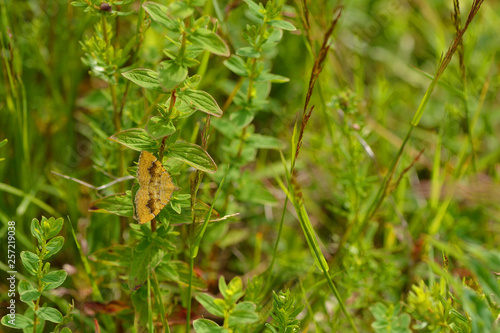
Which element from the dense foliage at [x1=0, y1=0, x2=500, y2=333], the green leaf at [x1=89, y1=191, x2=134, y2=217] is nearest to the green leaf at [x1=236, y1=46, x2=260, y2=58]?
the dense foliage at [x1=0, y1=0, x2=500, y2=333]

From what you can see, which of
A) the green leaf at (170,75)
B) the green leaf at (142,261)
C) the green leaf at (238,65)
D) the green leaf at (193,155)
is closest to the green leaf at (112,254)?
the green leaf at (142,261)

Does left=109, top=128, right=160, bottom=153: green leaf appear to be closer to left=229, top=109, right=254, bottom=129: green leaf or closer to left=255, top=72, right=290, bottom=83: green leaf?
left=229, top=109, right=254, bottom=129: green leaf

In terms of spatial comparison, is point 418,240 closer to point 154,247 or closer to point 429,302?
point 429,302

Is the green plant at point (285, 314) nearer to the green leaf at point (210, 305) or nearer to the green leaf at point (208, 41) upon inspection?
the green leaf at point (210, 305)

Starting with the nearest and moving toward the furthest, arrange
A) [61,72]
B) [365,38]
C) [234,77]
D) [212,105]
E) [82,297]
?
[212,105] → [82,297] → [61,72] → [234,77] → [365,38]

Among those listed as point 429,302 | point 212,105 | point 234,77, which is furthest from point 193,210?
point 234,77
